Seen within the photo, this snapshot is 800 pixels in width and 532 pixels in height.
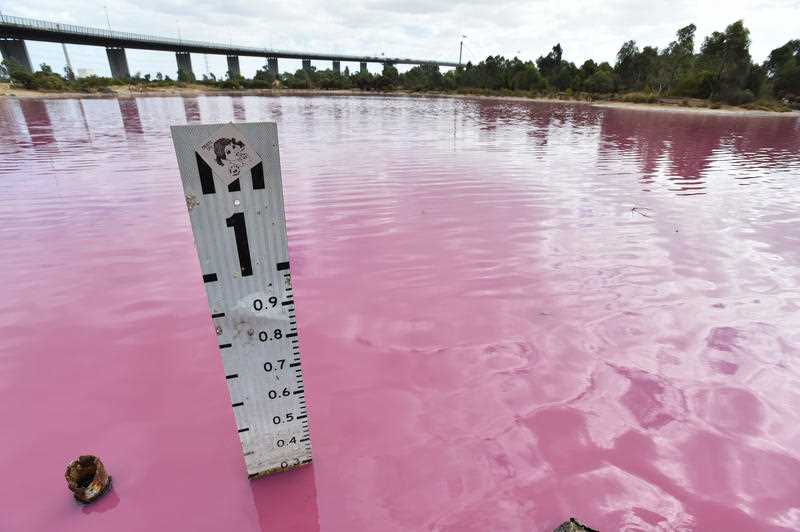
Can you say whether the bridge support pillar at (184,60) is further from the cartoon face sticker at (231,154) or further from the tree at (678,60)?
the cartoon face sticker at (231,154)

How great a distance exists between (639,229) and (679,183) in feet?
16.3

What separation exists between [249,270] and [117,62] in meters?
121

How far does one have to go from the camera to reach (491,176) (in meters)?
10.9

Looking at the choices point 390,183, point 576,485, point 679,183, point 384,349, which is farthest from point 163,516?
point 679,183

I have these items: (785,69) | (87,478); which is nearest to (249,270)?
(87,478)

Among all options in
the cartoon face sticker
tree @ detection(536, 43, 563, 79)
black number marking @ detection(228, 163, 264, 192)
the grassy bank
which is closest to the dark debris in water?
black number marking @ detection(228, 163, 264, 192)

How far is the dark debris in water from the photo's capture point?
2139 mm

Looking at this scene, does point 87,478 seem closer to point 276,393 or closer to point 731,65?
point 276,393

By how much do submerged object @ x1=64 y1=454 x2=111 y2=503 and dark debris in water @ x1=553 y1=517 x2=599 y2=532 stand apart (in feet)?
8.73

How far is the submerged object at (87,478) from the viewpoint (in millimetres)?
2365

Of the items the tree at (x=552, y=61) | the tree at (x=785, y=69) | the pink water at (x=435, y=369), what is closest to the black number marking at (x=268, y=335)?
the pink water at (x=435, y=369)

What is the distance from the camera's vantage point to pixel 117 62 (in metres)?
93.0

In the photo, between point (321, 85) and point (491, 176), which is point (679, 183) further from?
point (321, 85)

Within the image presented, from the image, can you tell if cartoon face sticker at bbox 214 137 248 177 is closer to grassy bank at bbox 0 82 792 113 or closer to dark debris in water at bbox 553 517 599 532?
dark debris in water at bbox 553 517 599 532
